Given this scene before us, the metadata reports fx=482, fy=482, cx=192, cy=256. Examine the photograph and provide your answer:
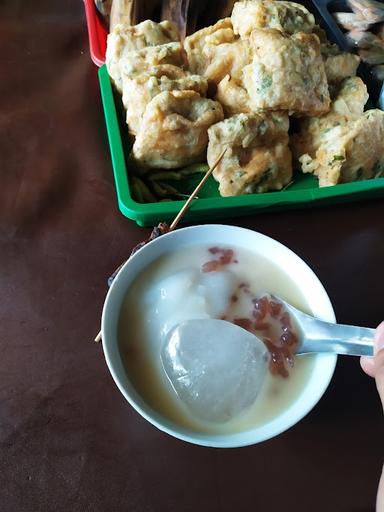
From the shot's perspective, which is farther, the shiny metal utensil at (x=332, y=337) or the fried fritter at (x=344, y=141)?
the fried fritter at (x=344, y=141)

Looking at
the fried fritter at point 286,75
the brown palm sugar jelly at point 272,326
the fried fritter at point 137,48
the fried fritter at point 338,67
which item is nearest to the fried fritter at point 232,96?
the fried fritter at point 286,75

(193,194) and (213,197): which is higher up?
(193,194)

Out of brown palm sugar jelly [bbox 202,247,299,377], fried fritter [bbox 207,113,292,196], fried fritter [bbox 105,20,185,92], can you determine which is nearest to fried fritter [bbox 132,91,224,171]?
fried fritter [bbox 207,113,292,196]

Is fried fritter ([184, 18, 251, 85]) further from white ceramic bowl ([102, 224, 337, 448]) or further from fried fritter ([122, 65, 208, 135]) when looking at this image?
white ceramic bowl ([102, 224, 337, 448])

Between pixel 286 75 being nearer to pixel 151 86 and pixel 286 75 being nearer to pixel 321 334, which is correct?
pixel 151 86

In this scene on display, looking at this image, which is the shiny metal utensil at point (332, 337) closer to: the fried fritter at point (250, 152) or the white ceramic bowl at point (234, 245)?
the white ceramic bowl at point (234, 245)

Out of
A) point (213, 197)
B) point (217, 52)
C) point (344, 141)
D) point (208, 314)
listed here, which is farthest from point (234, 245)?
point (217, 52)
